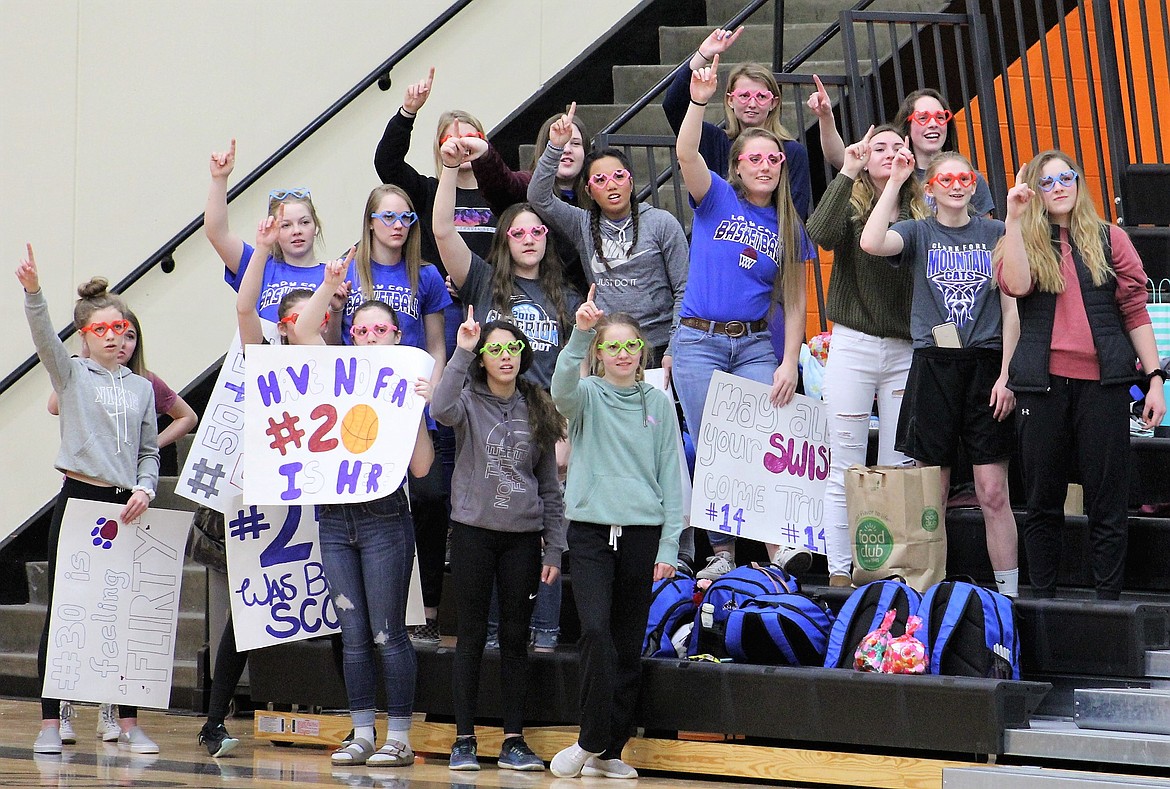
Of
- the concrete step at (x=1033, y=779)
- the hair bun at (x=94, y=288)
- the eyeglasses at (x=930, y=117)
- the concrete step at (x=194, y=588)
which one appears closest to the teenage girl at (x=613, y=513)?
the concrete step at (x=1033, y=779)

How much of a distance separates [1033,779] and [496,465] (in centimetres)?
184

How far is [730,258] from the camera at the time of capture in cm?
569

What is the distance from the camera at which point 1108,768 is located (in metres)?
4.77

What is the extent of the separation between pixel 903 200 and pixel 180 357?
4.33 m

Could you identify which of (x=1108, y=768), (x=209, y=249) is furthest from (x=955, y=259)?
(x=209, y=249)

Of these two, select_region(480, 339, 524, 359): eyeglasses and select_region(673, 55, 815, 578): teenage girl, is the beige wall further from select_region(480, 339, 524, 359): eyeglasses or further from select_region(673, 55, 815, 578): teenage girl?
select_region(480, 339, 524, 359): eyeglasses

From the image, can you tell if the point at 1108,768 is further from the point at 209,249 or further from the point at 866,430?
the point at 209,249

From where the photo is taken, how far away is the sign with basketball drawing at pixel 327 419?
213 inches

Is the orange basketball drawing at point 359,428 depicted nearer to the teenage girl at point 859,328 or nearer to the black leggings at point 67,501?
the black leggings at point 67,501

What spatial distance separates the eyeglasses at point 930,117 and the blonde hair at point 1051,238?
433 mm

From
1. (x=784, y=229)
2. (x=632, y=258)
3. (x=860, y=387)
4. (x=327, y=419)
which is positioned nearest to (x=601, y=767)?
(x=327, y=419)

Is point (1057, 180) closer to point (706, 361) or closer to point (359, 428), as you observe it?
point (706, 361)

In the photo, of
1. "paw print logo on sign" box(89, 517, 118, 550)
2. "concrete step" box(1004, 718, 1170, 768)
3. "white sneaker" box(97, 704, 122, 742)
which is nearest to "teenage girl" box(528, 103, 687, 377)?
"paw print logo on sign" box(89, 517, 118, 550)

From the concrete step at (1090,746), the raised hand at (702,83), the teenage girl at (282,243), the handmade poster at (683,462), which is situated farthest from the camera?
the teenage girl at (282,243)
